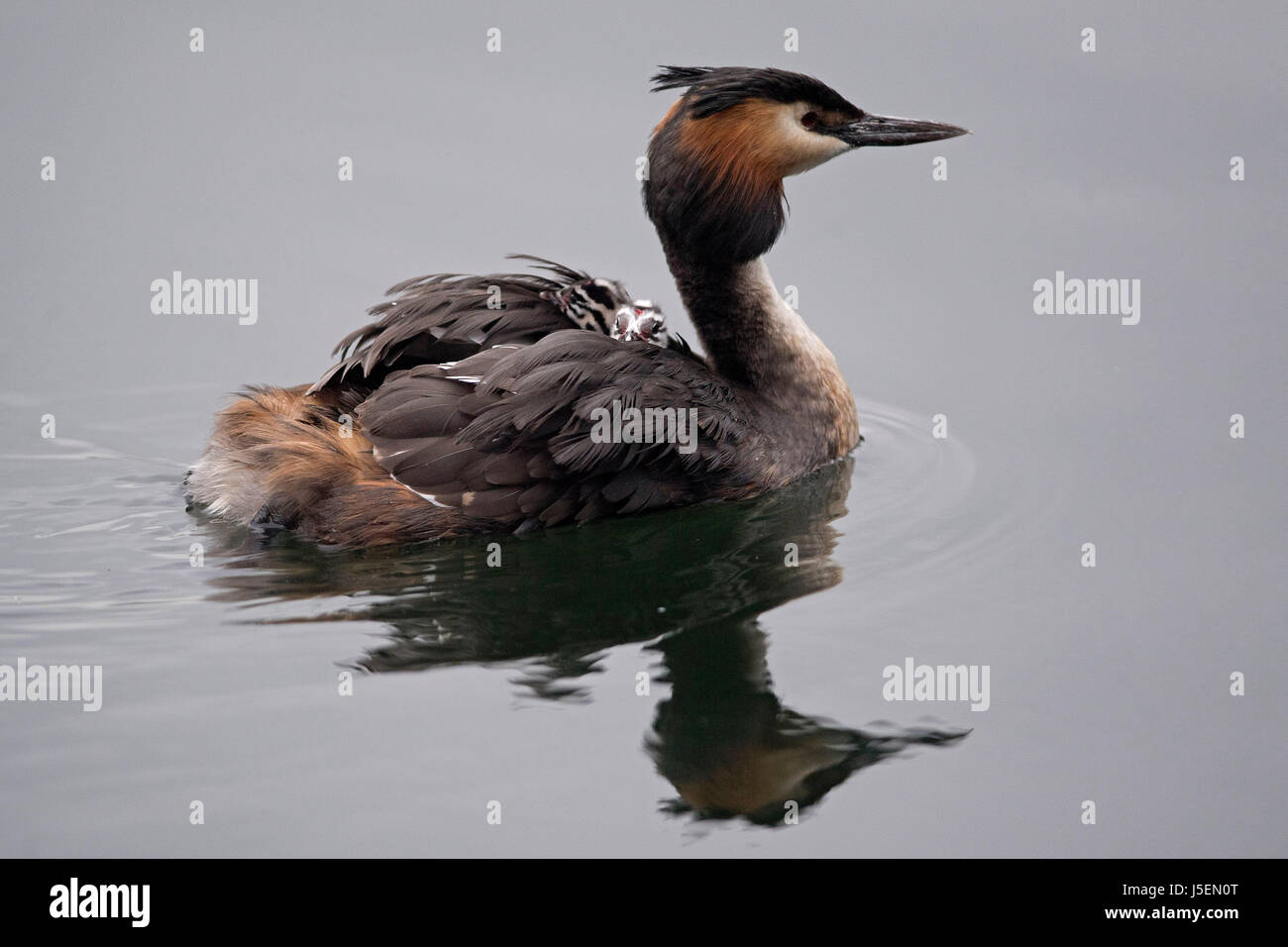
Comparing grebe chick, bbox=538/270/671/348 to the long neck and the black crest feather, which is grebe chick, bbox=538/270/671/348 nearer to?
the long neck

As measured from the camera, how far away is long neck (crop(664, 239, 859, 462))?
798 centimetres

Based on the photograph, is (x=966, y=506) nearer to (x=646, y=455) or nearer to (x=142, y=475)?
(x=646, y=455)

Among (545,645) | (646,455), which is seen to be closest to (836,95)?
(646,455)

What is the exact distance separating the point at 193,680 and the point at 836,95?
3980mm

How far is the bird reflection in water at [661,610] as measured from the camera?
5.92 meters

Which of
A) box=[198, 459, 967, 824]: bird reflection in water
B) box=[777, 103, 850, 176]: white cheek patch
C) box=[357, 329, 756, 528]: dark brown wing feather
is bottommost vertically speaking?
box=[198, 459, 967, 824]: bird reflection in water

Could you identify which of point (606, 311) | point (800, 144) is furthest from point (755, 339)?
point (800, 144)

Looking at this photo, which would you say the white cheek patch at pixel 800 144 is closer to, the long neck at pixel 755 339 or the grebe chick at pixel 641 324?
the long neck at pixel 755 339

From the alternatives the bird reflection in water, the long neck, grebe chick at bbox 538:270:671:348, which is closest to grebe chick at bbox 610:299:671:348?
grebe chick at bbox 538:270:671:348

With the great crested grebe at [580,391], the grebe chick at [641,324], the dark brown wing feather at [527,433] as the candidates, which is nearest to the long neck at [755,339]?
the great crested grebe at [580,391]

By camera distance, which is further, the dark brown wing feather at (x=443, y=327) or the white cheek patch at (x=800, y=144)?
the white cheek patch at (x=800, y=144)

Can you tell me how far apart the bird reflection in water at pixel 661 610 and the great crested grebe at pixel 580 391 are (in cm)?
14

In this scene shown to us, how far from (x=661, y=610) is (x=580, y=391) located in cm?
105

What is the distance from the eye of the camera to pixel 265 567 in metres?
7.05
